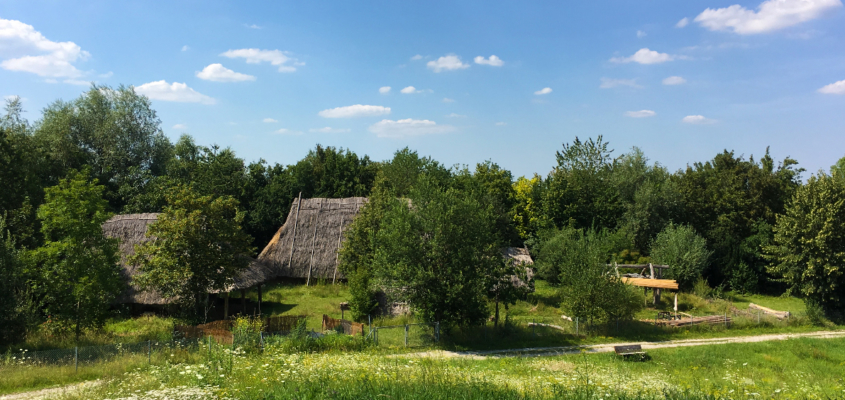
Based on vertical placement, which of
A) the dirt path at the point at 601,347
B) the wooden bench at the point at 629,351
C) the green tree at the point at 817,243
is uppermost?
the green tree at the point at 817,243

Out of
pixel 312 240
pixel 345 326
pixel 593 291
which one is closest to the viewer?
pixel 345 326

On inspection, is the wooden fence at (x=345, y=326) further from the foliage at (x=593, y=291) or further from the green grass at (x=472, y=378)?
the foliage at (x=593, y=291)

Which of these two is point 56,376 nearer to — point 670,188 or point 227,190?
point 227,190

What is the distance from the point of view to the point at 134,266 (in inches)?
Result: 1007

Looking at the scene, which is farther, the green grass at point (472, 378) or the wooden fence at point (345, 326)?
the wooden fence at point (345, 326)

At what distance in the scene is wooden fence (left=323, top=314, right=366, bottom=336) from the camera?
18.7 metres

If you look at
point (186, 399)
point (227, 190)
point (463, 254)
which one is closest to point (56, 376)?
point (186, 399)

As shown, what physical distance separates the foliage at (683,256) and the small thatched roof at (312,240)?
1987 centimetres

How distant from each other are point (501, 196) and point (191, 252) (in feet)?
84.8

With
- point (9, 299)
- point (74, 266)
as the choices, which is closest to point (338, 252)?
point (74, 266)

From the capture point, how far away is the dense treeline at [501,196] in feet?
87.9

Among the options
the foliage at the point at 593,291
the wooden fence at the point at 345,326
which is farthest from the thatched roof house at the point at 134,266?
the foliage at the point at 593,291

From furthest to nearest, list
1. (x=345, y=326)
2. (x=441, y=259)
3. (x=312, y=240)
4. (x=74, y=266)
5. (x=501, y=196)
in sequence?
1. (x=501, y=196)
2. (x=312, y=240)
3. (x=441, y=259)
4. (x=345, y=326)
5. (x=74, y=266)

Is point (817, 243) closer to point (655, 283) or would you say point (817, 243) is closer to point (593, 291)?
point (655, 283)
